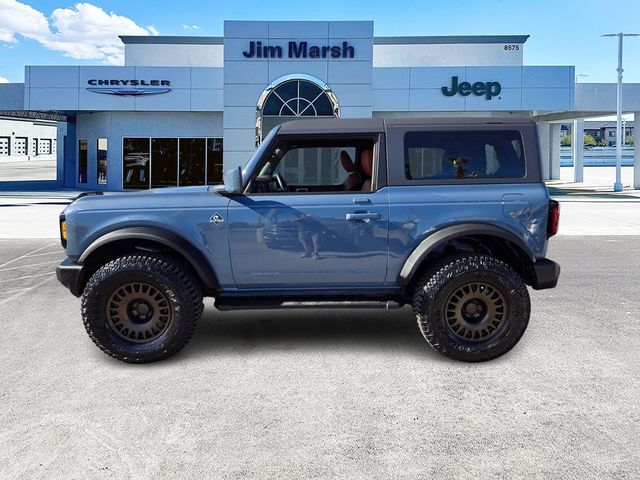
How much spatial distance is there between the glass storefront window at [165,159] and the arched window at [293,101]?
19.5ft

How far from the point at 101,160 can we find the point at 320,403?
1190 inches

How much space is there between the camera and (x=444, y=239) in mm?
5000

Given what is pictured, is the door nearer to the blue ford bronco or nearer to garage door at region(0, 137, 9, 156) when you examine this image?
the blue ford bronco

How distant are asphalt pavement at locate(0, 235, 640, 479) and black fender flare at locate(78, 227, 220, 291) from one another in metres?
0.73

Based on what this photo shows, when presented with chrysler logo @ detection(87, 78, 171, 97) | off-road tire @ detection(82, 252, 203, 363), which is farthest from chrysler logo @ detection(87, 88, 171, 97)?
off-road tire @ detection(82, 252, 203, 363)

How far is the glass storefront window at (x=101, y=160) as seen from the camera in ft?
104

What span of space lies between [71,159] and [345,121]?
32.7 m

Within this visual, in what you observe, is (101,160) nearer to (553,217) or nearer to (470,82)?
(470,82)

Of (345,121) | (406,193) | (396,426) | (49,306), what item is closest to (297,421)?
(396,426)

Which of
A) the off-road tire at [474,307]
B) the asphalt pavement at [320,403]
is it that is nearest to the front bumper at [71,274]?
the asphalt pavement at [320,403]

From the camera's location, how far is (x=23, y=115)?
38.1 meters

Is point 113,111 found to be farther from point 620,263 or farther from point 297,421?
point 297,421

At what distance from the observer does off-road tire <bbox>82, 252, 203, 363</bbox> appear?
4.96 metres

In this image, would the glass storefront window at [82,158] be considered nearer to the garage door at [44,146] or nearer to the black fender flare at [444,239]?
the black fender flare at [444,239]
